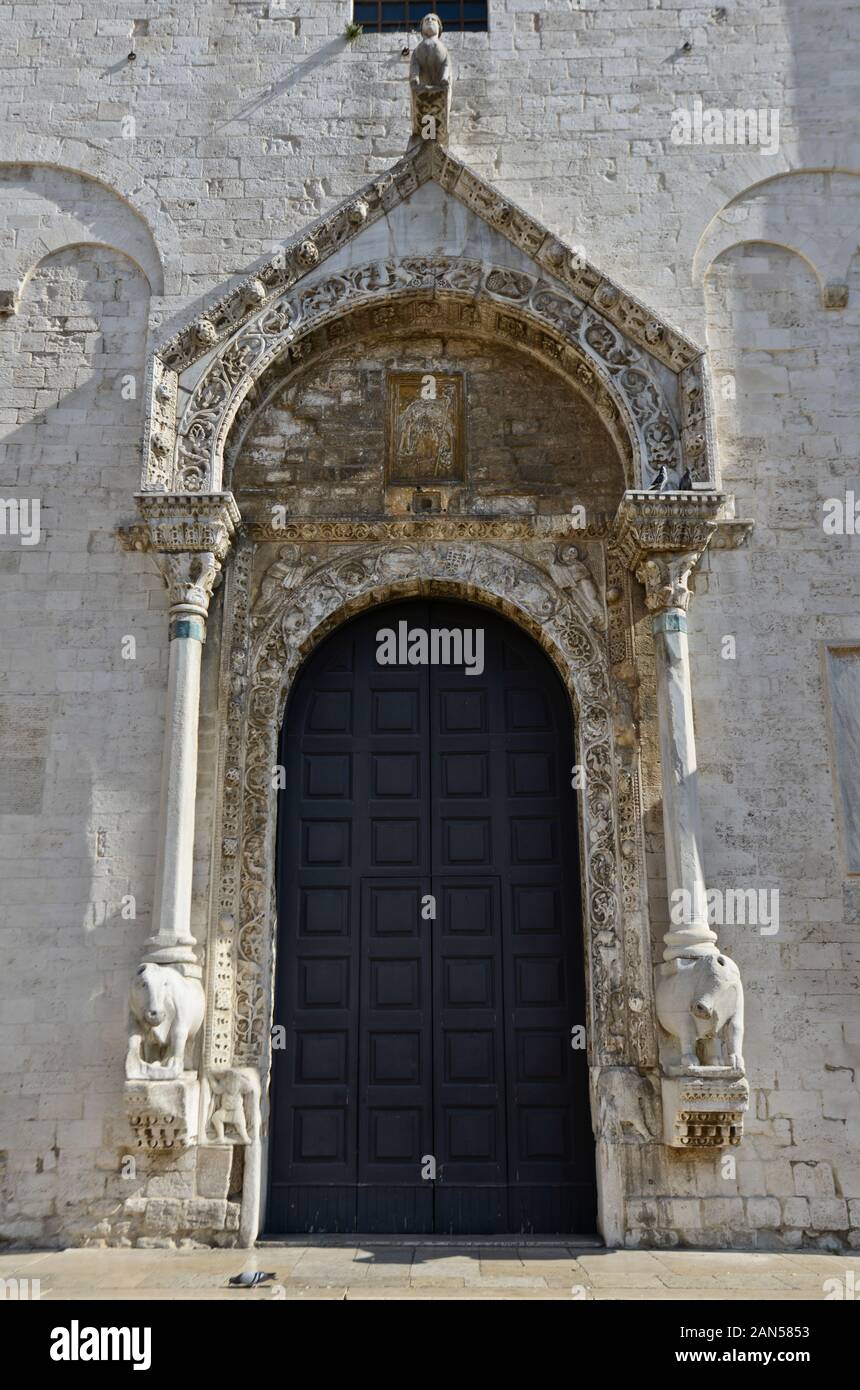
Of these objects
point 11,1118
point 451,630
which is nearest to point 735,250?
point 451,630

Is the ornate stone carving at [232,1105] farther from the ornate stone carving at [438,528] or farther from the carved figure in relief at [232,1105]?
the ornate stone carving at [438,528]

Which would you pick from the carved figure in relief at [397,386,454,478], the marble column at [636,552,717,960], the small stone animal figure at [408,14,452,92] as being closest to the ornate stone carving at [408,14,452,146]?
the small stone animal figure at [408,14,452,92]

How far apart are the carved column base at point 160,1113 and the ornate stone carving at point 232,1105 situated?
248 mm

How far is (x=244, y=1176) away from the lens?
8250mm

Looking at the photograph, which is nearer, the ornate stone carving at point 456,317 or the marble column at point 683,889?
the marble column at point 683,889

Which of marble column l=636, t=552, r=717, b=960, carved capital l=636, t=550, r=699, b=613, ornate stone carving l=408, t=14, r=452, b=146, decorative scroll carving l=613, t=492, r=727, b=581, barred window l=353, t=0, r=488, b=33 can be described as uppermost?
barred window l=353, t=0, r=488, b=33

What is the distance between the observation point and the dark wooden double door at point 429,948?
8594 millimetres

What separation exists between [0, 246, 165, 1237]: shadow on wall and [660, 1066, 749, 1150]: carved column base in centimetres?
380

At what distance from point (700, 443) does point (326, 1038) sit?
205 inches

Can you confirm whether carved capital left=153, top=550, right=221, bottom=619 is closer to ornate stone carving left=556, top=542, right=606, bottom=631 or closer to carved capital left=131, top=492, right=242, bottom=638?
carved capital left=131, top=492, right=242, bottom=638

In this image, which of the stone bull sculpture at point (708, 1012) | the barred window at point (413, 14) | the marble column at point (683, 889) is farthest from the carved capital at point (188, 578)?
the barred window at point (413, 14)

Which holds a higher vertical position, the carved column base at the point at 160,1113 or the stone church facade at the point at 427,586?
the stone church facade at the point at 427,586

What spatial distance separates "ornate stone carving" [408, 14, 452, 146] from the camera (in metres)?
9.65

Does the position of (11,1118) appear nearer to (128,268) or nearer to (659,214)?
(128,268)
